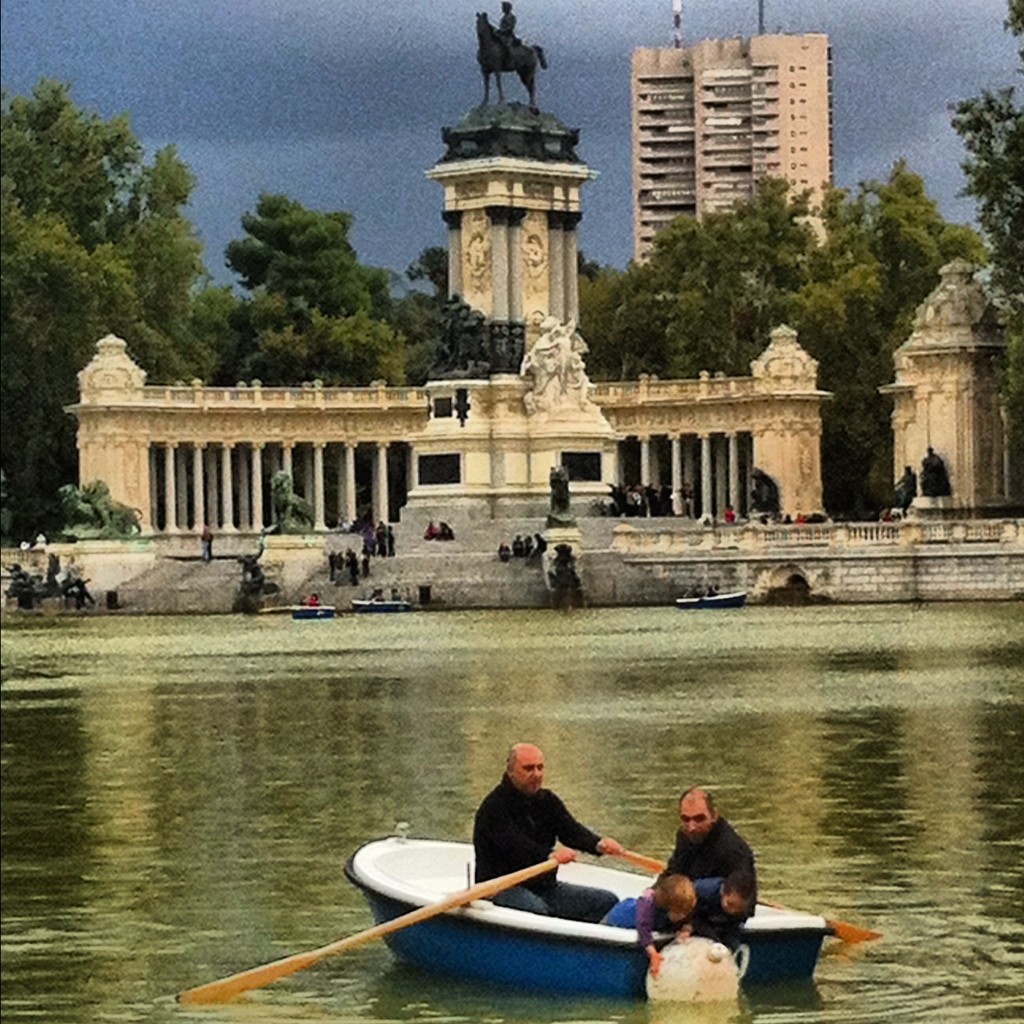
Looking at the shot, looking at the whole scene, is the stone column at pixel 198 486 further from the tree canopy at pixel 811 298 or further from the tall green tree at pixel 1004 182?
the tall green tree at pixel 1004 182

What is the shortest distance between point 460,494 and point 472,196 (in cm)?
839

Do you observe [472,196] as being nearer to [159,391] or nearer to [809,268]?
[159,391]

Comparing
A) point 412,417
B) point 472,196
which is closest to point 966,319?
point 472,196

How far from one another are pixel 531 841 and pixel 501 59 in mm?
84747

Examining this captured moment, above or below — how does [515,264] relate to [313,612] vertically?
above

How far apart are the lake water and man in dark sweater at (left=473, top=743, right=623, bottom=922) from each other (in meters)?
0.69

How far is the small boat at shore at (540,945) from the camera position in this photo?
18844 millimetres

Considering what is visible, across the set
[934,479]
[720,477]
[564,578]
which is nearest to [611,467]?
[934,479]

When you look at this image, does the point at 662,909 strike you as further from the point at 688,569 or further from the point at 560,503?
the point at 560,503

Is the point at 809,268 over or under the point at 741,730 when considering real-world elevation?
over

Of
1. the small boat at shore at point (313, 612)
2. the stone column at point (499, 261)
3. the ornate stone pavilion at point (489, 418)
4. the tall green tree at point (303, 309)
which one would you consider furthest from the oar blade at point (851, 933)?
the tall green tree at point (303, 309)

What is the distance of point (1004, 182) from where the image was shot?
8675 centimetres

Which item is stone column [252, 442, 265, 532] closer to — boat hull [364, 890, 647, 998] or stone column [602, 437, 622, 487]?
stone column [602, 437, 622, 487]

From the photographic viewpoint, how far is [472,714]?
143 ft
